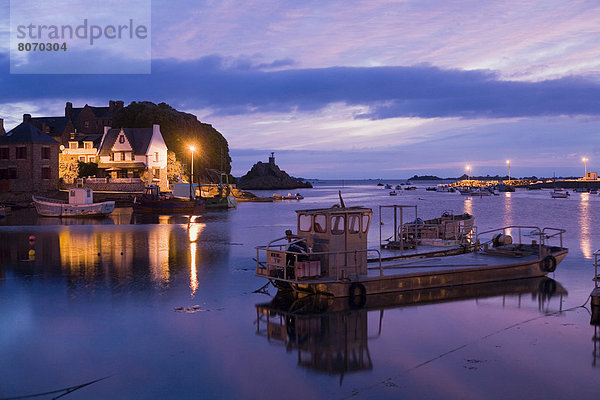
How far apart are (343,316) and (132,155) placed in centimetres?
8676

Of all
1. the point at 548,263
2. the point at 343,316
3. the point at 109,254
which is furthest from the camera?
the point at 109,254

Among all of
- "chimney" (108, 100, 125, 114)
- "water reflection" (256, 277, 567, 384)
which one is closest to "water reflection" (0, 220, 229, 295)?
"water reflection" (256, 277, 567, 384)

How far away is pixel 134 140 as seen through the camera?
331 feet

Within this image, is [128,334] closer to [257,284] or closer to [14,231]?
[257,284]

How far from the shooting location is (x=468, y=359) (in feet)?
47.0

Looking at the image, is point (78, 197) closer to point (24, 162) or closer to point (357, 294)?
point (24, 162)

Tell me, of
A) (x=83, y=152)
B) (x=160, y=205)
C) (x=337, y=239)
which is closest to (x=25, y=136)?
(x=160, y=205)

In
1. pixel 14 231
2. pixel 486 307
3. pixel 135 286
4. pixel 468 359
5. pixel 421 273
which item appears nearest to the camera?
pixel 468 359

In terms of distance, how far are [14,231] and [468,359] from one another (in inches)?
1609

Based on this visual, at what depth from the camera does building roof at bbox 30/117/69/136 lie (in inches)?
4422

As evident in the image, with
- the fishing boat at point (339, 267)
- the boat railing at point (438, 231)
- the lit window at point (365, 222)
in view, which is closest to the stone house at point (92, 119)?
the boat railing at point (438, 231)

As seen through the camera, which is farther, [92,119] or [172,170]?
[92,119]

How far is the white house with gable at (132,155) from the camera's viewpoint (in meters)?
97.4

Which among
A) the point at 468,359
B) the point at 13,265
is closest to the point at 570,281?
the point at 468,359
